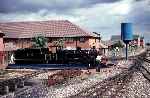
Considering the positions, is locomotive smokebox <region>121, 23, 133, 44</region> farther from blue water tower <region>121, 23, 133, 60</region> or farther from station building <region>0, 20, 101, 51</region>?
station building <region>0, 20, 101, 51</region>

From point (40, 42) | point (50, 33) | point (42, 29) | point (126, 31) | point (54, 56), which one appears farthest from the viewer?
point (42, 29)

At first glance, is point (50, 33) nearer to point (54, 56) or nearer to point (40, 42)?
point (40, 42)

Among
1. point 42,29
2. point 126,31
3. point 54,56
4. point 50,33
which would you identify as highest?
point 42,29

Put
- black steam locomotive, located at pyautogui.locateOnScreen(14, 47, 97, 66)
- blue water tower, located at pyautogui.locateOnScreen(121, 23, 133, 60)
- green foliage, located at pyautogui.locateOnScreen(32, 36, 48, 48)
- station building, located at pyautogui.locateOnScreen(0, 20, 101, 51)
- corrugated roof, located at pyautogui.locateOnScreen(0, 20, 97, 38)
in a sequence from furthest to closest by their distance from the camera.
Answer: corrugated roof, located at pyautogui.locateOnScreen(0, 20, 97, 38)
station building, located at pyautogui.locateOnScreen(0, 20, 101, 51)
green foliage, located at pyautogui.locateOnScreen(32, 36, 48, 48)
blue water tower, located at pyautogui.locateOnScreen(121, 23, 133, 60)
black steam locomotive, located at pyautogui.locateOnScreen(14, 47, 97, 66)

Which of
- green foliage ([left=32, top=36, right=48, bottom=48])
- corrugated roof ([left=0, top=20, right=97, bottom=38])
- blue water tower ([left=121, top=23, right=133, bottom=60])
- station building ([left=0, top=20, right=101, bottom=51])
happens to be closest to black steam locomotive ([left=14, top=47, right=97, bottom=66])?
blue water tower ([left=121, top=23, right=133, bottom=60])

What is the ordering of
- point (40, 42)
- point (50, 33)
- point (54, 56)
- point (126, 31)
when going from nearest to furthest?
point (54, 56) < point (126, 31) < point (40, 42) < point (50, 33)

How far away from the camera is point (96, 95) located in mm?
20344

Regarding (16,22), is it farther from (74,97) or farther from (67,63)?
(74,97)

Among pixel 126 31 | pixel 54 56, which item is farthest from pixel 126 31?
pixel 54 56

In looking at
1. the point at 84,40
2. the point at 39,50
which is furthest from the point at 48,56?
the point at 84,40

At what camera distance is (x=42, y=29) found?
287ft

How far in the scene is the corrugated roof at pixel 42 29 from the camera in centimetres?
8400

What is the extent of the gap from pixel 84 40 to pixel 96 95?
6409cm

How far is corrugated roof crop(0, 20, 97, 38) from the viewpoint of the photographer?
8400 centimetres
